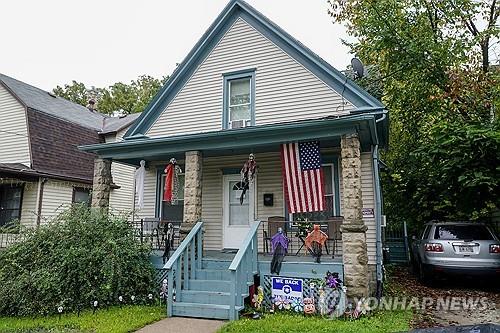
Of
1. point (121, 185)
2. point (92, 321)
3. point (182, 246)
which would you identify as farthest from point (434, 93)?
point (121, 185)

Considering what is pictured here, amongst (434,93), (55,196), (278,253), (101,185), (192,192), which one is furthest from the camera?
(55,196)

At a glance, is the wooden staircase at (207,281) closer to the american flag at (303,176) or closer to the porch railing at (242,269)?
the porch railing at (242,269)

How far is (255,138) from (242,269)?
283 cm

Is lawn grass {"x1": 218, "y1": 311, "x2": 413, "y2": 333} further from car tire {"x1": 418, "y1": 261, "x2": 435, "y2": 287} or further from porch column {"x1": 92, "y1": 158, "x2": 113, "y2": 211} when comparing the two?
porch column {"x1": 92, "y1": 158, "x2": 113, "y2": 211}

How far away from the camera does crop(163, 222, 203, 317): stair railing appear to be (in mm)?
7005

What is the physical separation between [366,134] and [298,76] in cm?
291

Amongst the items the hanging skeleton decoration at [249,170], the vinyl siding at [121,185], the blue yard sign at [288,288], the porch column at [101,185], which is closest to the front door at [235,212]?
the hanging skeleton decoration at [249,170]

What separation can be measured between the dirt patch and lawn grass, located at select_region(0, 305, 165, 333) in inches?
181

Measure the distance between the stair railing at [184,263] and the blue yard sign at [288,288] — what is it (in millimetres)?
1762

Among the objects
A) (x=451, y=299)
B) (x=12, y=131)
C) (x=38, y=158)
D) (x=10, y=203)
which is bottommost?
(x=451, y=299)

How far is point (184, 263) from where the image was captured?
7598mm

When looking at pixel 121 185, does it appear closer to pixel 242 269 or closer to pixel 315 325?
pixel 242 269

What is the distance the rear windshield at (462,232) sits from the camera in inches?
346

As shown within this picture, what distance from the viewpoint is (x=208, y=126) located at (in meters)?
10.8
